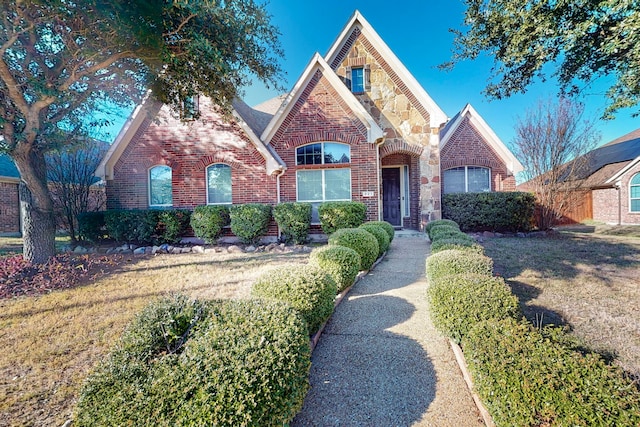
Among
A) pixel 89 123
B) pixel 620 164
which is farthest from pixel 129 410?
pixel 620 164

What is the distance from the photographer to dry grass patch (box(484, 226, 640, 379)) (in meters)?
3.17

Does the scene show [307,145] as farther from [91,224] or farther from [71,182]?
[71,182]

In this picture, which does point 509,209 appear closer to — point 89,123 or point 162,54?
point 162,54

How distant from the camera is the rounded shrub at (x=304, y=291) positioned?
3014mm

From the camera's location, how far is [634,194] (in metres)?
16.1

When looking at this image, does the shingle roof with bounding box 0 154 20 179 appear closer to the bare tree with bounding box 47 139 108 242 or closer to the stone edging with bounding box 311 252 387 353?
the bare tree with bounding box 47 139 108 242

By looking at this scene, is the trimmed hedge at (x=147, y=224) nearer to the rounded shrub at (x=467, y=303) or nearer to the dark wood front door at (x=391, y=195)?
the dark wood front door at (x=391, y=195)

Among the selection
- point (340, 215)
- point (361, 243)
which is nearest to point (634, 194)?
point (340, 215)

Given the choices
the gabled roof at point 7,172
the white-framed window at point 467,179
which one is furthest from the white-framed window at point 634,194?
the gabled roof at point 7,172

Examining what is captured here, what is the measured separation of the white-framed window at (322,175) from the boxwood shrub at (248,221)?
5.87ft

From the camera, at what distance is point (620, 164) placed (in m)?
17.8

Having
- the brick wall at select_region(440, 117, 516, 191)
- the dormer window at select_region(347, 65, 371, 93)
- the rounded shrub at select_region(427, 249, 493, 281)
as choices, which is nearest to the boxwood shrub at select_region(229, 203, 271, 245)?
the rounded shrub at select_region(427, 249, 493, 281)

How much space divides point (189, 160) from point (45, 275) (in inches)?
224

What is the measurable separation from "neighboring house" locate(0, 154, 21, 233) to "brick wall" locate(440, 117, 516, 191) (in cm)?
2037
